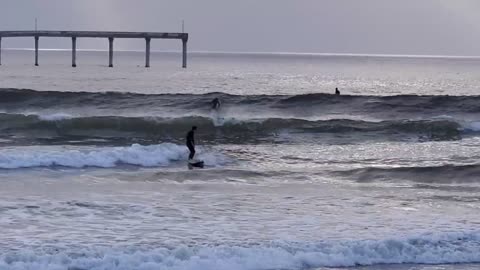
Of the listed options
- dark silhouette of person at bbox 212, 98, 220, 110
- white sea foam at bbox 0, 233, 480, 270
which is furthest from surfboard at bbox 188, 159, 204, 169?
dark silhouette of person at bbox 212, 98, 220, 110

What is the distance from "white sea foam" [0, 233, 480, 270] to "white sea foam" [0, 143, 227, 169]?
9.88 meters

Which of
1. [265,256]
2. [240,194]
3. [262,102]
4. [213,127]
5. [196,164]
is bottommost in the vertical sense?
[213,127]

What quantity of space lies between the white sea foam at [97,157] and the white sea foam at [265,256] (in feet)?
32.4

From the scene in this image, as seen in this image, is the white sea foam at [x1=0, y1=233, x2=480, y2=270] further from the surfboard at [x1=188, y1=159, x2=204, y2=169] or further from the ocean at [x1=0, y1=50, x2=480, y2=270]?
the surfboard at [x1=188, y1=159, x2=204, y2=169]

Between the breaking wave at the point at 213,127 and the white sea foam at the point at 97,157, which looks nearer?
the white sea foam at the point at 97,157

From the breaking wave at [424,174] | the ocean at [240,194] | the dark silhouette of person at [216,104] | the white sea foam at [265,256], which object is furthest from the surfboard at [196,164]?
the dark silhouette of person at [216,104]

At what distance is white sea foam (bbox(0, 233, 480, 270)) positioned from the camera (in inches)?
440

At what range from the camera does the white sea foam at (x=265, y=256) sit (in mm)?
11188

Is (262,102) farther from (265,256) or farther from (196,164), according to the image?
(265,256)

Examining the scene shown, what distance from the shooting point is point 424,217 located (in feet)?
47.9

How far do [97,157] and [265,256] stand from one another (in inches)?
448

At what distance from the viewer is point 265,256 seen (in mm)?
11703

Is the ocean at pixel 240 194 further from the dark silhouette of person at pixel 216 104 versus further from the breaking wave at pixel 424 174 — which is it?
the dark silhouette of person at pixel 216 104

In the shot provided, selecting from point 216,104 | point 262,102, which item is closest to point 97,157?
point 216,104
